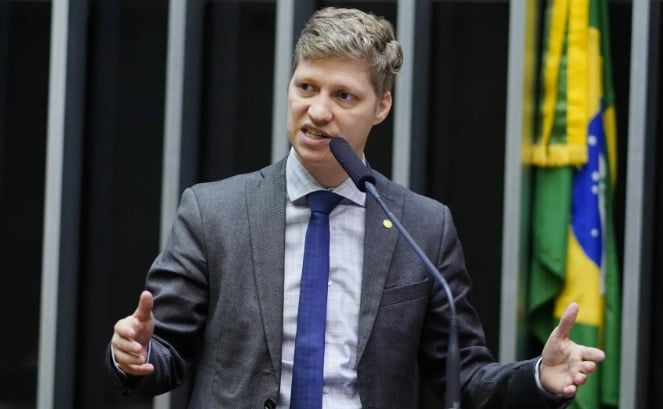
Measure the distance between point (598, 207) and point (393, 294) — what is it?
1.58 m

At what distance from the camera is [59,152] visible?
14.0ft

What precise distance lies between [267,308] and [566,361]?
2.02ft

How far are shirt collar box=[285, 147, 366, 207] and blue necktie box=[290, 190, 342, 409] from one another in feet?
0.05

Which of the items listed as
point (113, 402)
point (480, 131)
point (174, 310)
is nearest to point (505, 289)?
point (480, 131)

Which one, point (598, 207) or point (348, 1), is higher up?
point (348, 1)

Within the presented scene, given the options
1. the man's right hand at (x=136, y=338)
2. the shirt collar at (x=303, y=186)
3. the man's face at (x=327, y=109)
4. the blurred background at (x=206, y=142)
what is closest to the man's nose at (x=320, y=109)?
the man's face at (x=327, y=109)

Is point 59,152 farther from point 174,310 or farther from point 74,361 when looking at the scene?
point 174,310

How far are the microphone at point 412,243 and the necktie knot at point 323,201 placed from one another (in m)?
0.20

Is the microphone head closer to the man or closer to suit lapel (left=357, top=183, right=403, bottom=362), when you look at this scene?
the man

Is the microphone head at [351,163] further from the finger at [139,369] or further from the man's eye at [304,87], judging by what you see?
the finger at [139,369]

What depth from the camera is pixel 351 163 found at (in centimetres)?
239

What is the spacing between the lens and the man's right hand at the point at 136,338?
7.75 ft

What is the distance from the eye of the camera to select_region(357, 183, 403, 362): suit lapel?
2.62m

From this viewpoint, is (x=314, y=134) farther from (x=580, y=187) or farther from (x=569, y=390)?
(x=580, y=187)
